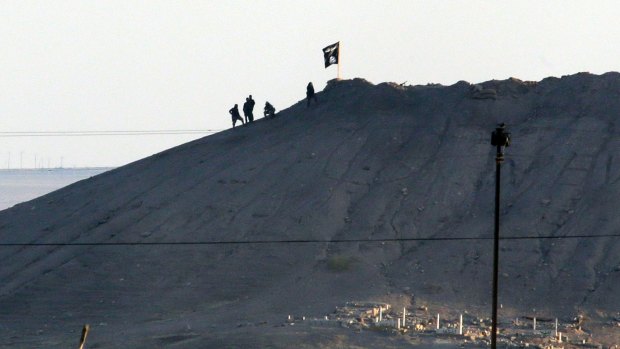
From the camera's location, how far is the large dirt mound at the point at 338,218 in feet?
147

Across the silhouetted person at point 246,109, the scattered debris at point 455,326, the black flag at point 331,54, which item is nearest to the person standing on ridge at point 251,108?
the silhouetted person at point 246,109

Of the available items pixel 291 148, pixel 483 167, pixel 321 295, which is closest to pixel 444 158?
pixel 483 167

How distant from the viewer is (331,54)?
6097cm

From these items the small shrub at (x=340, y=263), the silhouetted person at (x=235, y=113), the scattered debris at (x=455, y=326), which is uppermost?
the silhouetted person at (x=235, y=113)

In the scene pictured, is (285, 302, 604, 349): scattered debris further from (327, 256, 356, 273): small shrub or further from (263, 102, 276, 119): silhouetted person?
(263, 102, 276, 119): silhouetted person

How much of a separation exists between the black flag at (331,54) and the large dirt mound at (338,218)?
0.96m

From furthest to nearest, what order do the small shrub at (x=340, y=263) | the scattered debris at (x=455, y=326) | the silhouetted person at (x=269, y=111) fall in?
1. the silhouetted person at (x=269, y=111)
2. the small shrub at (x=340, y=263)
3. the scattered debris at (x=455, y=326)

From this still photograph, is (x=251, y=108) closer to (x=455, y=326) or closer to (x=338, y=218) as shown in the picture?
(x=338, y=218)

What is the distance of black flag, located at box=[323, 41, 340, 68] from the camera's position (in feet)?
199

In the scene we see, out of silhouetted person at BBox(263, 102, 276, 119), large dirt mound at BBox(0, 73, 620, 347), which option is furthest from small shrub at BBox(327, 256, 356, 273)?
silhouetted person at BBox(263, 102, 276, 119)

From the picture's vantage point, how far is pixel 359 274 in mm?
46156

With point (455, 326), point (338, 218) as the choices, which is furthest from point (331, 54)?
point (455, 326)

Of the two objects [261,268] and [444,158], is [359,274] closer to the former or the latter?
[261,268]

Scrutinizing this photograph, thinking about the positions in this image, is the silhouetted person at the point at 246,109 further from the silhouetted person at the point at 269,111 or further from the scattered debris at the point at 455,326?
the scattered debris at the point at 455,326
